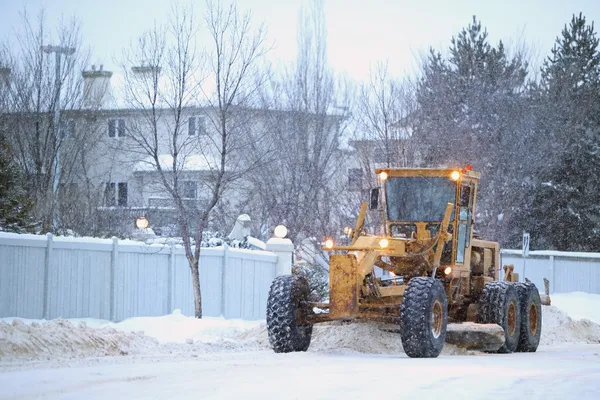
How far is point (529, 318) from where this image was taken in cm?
1852

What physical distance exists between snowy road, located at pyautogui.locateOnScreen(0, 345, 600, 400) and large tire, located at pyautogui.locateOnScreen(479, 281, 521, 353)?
2979mm

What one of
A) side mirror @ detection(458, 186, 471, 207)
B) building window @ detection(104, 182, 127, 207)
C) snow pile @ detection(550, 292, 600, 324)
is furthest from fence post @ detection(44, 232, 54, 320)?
building window @ detection(104, 182, 127, 207)

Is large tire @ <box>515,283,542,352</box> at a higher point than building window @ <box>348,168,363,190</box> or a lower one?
lower

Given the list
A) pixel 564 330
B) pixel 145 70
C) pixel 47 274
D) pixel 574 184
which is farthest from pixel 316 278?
pixel 574 184

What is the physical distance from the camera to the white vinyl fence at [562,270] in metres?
36.0

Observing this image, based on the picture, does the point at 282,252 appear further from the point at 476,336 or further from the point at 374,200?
the point at 476,336

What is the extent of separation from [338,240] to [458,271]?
1167cm

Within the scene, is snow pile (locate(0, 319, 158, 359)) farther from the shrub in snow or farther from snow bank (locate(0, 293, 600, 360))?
the shrub in snow

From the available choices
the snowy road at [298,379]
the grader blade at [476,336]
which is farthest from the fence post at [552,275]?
the snowy road at [298,379]

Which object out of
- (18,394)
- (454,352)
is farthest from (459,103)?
(18,394)

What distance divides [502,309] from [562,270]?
19.7 m

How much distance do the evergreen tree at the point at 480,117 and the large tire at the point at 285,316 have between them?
1293cm

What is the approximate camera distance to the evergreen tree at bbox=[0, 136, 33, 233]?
2206cm

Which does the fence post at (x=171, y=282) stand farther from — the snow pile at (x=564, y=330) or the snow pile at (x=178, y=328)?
the snow pile at (x=564, y=330)
